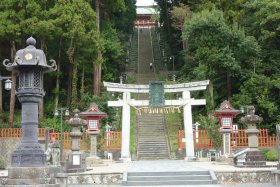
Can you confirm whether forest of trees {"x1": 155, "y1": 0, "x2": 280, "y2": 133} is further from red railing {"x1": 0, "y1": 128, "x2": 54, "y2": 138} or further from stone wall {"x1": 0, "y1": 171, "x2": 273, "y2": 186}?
red railing {"x1": 0, "y1": 128, "x2": 54, "y2": 138}

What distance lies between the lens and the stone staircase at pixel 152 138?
21.9 m

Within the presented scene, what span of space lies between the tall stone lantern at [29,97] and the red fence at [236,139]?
1269 centimetres

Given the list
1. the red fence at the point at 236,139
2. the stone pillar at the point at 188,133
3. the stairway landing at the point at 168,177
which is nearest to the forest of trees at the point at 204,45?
the red fence at the point at 236,139

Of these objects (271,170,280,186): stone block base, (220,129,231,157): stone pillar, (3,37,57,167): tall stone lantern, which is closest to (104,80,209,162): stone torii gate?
(220,129,231,157): stone pillar

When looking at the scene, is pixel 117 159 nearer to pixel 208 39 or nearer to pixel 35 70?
pixel 208 39

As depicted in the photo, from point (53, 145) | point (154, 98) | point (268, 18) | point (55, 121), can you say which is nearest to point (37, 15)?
point (55, 121)

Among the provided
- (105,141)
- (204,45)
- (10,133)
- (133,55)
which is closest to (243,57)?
(204,45)

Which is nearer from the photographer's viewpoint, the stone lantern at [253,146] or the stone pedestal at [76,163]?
the stone pedestal at [76,163]

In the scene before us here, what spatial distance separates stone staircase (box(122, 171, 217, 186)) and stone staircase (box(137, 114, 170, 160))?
7.99 m

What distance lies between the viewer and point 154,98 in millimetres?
20844

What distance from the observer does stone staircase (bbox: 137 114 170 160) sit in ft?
71.9

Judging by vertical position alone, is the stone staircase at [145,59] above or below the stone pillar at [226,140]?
above

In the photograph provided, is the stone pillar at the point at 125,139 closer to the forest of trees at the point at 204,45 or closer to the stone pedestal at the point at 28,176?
the forest of trees at the point at 204,45

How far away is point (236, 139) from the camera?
21.5 meters
